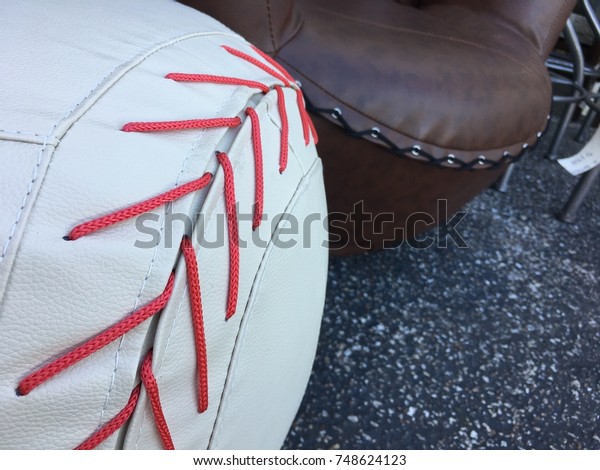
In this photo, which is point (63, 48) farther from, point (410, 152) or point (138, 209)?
point (410, 152)

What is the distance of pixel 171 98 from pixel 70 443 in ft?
0.95

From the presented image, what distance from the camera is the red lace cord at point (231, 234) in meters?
0.48

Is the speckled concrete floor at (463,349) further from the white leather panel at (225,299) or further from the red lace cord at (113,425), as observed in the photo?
the red lace cord at (113,425)

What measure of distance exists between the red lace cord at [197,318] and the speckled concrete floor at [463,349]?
1.48 ft

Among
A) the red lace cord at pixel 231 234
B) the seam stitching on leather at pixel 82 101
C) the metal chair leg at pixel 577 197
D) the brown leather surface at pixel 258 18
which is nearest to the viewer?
the seam stitching on leather at pixel 82 101

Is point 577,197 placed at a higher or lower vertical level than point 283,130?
lower

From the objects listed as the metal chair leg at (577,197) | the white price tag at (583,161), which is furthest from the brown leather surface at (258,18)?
the metal chair leg at (577,197)

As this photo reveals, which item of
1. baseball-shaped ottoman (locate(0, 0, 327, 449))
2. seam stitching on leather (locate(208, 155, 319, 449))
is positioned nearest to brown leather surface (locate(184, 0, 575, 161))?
baseball-shaped ottoman (locate(0, 0, 327, 449))

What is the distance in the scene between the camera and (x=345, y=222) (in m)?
1.04

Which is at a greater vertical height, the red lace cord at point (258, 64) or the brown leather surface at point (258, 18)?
the red lace cord at point (258, 64)

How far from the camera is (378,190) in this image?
0.97 meters

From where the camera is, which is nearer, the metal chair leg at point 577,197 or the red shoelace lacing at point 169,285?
the red shoelace lacing at point 169,285

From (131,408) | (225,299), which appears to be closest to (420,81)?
(225,299)

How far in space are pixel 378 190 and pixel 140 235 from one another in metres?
0.61
